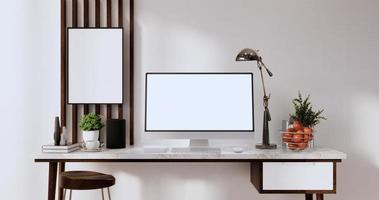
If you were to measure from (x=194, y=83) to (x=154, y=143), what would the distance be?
1.87 ft

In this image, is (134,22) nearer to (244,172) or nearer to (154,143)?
(154,143)

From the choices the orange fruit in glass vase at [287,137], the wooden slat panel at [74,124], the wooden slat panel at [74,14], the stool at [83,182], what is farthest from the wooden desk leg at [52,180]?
the orange fruit in glass vase at [287,137]

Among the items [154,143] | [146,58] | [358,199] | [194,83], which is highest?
[146,58]

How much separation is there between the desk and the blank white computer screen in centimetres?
27

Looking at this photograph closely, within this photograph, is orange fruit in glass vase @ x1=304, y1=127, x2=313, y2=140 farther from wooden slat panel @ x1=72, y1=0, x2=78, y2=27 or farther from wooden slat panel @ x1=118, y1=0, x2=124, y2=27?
wooden slat panel @ x1=72, y1=0, x2=78, y2=27

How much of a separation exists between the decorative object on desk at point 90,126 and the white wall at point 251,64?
319 millimetres

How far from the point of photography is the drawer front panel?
2473mm

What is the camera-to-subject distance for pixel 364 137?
3.04 m

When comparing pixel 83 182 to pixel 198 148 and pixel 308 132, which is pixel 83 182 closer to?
pixel 198 148

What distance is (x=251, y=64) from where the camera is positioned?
3.02 meters

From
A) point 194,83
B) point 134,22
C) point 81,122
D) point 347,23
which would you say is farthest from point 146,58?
point 347,23

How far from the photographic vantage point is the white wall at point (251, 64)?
9.94ft

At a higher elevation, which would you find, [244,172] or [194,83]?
[194,83]

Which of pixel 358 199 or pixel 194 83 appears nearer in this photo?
pixel 194 83
